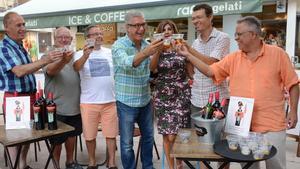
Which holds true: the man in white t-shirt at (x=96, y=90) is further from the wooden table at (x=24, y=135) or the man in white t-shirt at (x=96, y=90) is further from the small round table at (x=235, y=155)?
the small round table at (x=235, y=155)

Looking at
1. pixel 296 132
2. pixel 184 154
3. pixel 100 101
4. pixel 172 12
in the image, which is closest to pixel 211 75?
pixel 184 154

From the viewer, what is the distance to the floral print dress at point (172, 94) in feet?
10.3

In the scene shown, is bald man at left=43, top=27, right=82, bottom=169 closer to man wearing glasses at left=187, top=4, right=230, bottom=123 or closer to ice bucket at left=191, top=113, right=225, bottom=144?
man wearing glasses at left=187, top=4, right=230, bottom=123

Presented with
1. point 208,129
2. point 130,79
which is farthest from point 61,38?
point 208,129

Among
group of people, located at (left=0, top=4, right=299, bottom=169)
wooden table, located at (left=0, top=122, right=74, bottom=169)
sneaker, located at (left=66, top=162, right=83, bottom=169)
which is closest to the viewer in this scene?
group of people, located at (left=0, top=4, right=299, bottom=169)

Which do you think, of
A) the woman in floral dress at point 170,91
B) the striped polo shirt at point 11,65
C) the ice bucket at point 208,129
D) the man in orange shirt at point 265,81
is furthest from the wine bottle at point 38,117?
the man in orange shirt at point 265,81

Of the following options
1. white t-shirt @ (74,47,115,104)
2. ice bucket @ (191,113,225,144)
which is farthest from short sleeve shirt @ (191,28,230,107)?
white t-shirt @ (74,47,115,104)

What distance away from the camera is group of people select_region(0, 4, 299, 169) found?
2.35 meters

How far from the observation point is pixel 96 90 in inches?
142

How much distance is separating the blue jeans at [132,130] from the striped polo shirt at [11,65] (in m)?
0.92

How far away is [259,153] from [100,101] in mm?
1999

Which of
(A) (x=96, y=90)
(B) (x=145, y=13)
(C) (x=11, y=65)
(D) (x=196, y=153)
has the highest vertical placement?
(B) (x=145, y=13)

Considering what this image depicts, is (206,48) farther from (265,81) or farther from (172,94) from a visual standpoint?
(265,81)

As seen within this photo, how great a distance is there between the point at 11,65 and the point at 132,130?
1271mm
